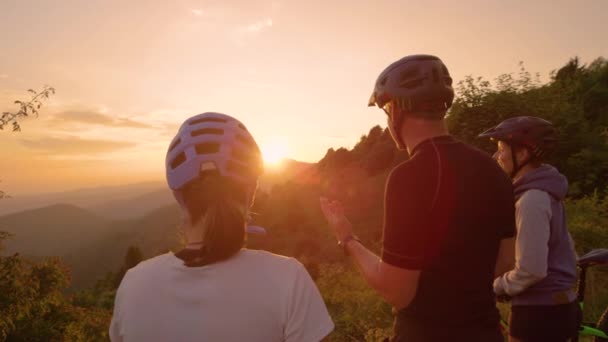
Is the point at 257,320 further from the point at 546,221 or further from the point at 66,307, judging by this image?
the point at 66,307

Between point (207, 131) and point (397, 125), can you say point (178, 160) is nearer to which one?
point (207, 131)

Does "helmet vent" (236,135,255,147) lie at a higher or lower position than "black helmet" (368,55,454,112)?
lower

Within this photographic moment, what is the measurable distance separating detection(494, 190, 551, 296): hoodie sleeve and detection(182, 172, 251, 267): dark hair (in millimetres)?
2524

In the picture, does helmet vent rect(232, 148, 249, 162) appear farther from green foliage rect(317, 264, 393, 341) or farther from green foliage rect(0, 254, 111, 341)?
green foliage rect(0, 254, 111, 341)

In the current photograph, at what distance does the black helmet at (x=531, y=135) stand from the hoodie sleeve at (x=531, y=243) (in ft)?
2.41

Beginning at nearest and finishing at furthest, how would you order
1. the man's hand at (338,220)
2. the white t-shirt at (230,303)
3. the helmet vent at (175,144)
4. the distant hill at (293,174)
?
the white t-shirt at (230,303), the helmet vent at (175,144), the man's hand at (338,220), the distant hill at (293,174)

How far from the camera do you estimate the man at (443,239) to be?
2238 millimetres

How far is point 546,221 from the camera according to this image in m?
3.30

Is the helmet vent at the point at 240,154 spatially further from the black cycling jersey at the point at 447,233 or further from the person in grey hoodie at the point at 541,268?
the person in grey hoodie at the point at 541,268

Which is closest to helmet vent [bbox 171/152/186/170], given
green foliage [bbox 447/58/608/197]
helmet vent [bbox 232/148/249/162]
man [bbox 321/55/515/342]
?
helmet vent [bbox 232/148/249/162]

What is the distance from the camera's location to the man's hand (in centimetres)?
291

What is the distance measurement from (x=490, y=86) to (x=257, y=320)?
79.7 ft

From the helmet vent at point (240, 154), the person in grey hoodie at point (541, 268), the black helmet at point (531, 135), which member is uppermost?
the black helmet at point (531, 135)

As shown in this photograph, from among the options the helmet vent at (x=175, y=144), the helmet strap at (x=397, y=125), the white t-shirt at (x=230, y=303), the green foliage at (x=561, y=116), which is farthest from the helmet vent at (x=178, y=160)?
the green foliage at (x=561, y=116)
